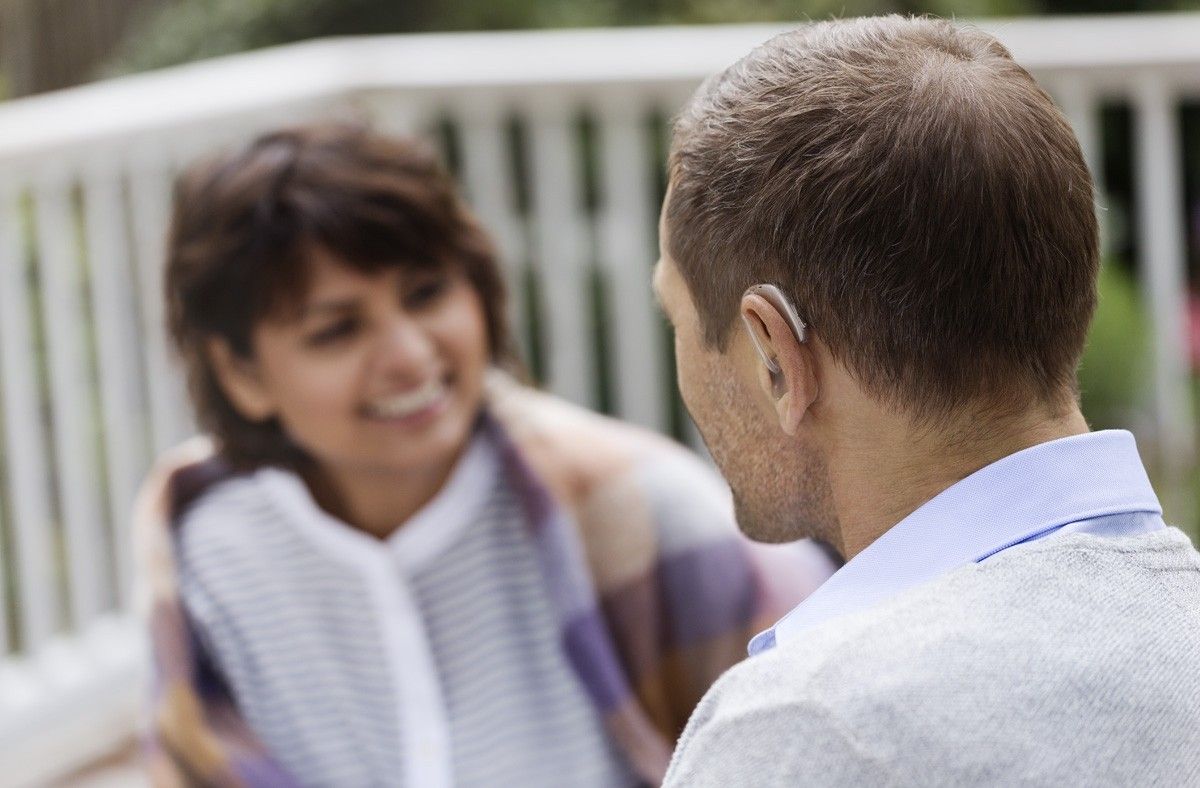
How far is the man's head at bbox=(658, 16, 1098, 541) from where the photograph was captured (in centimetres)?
102

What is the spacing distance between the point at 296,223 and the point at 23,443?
1.47 metres

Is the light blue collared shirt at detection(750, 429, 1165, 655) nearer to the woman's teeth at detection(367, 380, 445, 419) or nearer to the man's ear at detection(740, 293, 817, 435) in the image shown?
the man's ear at detection(740, 293, 817, 435)

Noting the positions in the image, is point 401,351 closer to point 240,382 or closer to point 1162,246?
point 240,382

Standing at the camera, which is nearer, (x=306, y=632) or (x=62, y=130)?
(x=306, y=632)

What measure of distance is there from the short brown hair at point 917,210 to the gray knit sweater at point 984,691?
0.47ft

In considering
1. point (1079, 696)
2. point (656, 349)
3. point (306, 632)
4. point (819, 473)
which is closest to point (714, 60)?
point (656, 349)

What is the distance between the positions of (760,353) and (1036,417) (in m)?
0.20

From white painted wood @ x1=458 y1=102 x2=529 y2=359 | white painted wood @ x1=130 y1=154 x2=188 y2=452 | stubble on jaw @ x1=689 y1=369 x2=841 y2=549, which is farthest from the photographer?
white painted wood @ x1=458 y1=102 x2=529 y2=359

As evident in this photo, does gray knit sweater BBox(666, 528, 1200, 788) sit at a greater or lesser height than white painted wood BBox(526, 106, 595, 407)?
greater

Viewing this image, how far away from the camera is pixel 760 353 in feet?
3.66

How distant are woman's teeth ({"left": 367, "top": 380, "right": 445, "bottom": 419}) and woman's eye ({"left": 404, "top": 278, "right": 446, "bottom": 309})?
0.40 feet

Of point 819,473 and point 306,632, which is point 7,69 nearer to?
point 306,632

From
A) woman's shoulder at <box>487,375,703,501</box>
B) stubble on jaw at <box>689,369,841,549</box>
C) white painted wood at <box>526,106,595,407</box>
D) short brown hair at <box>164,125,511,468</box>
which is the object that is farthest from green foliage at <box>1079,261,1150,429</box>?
stubble on jaw at <box>689,369,841,549</box>

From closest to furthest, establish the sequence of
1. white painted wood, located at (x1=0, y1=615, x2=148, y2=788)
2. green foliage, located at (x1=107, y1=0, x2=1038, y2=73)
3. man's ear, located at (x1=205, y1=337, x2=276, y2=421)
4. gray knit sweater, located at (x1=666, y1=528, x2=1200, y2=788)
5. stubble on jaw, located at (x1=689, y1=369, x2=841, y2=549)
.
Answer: gray knit sweater, located at (x1=666, y1=528, x2=1200, y2=788) → stubble on jaw, located at (x1=689, y1=369, x2=841, y2=549) → man's ear, located at (x1=205, y1=337, x2=276, y2=421) → white painted wood, located at (x1=0, y1=615, x2=148, y2=788) → green foliage, located at (x1=107, y1=0, x2=1038, y2=73)
